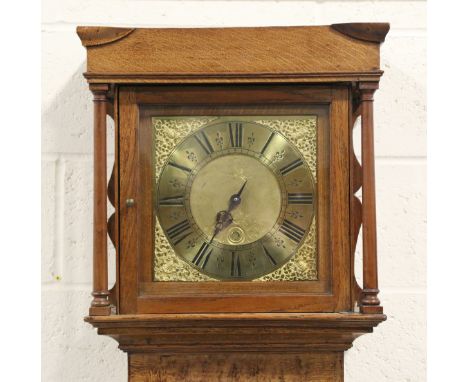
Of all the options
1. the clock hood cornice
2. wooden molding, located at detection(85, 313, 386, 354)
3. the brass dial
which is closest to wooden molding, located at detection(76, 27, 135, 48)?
the clock hood cornice

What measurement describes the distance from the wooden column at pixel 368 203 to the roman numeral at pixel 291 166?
101 mm

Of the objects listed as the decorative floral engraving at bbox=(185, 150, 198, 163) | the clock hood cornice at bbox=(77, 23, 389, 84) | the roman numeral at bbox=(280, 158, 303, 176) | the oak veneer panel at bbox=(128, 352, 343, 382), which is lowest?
the oak veneer panel at bbox=(128, 352, 343, 382)

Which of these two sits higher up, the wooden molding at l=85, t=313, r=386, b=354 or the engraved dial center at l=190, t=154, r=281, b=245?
the engraved dial center at l=190, t=154, r=281, b=245

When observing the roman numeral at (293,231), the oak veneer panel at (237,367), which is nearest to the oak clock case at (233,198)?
the roman numeral at (293,231)

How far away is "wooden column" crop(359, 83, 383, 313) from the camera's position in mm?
1056

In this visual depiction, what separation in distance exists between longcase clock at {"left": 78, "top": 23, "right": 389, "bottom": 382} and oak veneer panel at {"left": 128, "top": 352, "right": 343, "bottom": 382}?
40mm

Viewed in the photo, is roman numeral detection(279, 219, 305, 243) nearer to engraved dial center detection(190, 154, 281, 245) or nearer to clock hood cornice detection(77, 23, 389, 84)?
engraved dial center detection(190, 154, 281, 245)

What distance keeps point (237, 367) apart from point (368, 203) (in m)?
0.35

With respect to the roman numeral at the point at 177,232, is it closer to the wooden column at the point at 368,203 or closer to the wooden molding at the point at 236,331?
the wooden molding at the point at 236,331

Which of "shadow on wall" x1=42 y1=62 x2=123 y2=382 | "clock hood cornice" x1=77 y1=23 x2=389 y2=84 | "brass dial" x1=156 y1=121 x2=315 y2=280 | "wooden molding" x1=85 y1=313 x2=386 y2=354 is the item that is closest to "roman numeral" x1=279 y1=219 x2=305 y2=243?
"brass dial" x1=156 y1=121 x2=315 y2=280

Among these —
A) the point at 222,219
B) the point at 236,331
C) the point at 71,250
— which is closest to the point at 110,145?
the point at 71,250

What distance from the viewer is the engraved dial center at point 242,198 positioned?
3.54 feet

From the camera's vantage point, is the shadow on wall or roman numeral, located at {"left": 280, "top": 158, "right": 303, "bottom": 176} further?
the shadow on wall

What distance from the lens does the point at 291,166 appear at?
42.6 inches
